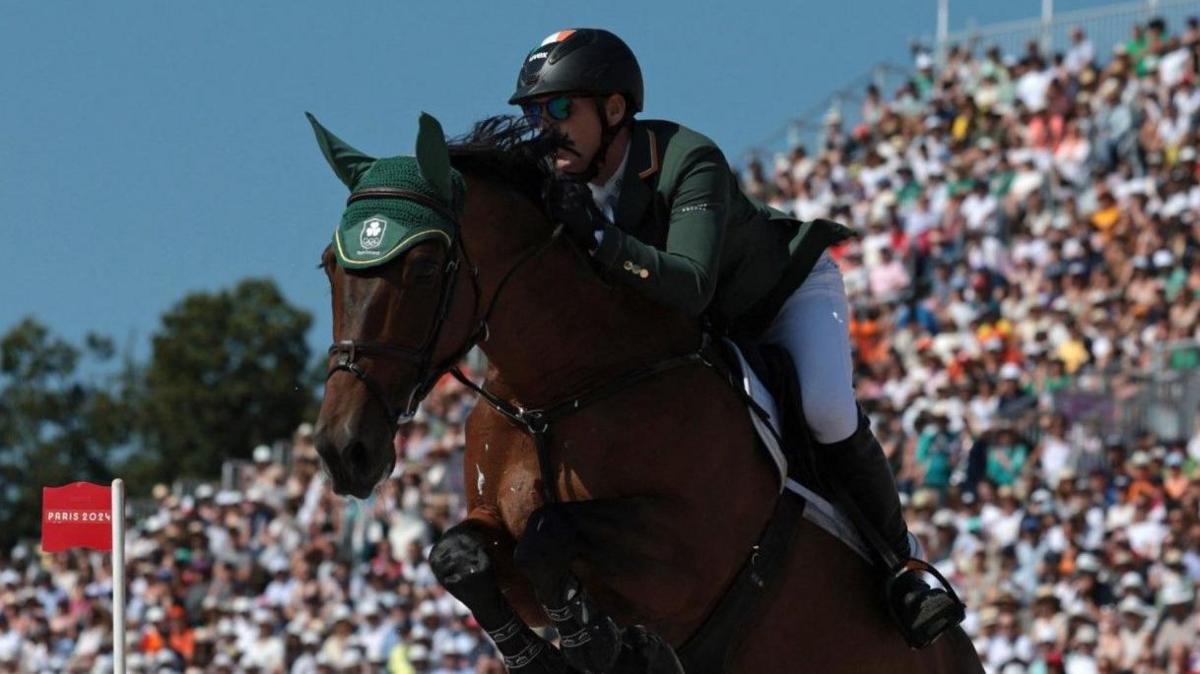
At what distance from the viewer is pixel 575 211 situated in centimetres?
645

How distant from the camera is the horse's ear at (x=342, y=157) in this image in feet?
20.7

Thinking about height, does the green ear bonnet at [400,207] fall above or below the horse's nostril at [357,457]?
above

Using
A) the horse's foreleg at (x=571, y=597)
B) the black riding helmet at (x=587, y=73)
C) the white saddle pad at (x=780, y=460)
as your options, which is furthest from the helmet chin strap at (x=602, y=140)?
the horse's foreleg at (x=571, y=597)

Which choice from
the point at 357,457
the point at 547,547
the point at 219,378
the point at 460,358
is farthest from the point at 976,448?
the point at 219,378

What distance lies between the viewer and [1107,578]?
45.8 ft

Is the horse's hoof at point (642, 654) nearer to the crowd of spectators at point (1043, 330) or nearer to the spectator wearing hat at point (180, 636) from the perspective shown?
the crowd of spectators at point (1043, 330)

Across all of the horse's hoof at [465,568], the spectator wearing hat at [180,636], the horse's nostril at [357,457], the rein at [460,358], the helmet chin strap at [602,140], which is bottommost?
the spectator wearing hat at [180,636]

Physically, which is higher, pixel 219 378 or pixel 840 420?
pixel 840 420

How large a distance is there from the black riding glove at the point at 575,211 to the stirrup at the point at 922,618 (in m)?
1.91

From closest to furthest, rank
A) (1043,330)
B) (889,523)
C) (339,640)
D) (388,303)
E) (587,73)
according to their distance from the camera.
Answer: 1. (388,303)
2. (587,73)
3. (889,523)
4. (1043,330)
5. (339,640)

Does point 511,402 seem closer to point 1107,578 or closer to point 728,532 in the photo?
point 728,532

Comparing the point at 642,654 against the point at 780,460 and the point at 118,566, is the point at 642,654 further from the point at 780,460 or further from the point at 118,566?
the point at 118,566

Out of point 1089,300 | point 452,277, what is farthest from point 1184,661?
point 452,277

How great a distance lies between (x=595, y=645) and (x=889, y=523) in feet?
5.74
